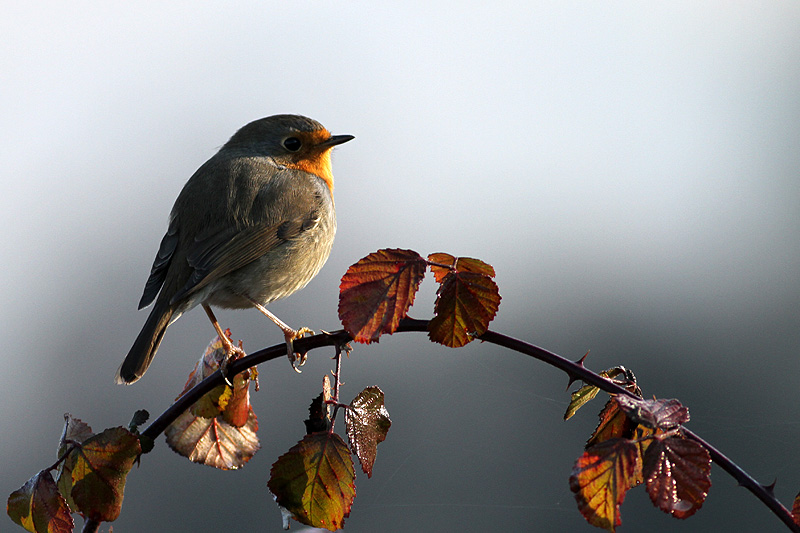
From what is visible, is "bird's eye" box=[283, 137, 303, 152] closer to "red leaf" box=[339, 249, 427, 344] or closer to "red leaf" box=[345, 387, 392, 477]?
"red leaf" box=[345, 387, 392, 477]

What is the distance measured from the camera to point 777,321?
12.9 meters

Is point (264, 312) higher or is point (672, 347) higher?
point (264, 312)

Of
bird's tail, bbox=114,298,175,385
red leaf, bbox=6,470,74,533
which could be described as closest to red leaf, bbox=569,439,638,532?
red leaf, bbox=6,470,74,533

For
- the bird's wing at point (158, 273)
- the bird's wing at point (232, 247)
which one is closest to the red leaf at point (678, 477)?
the bird's wing at point (232, 247)

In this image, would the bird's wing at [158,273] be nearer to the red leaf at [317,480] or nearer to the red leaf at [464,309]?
the red leaf at [317,480]

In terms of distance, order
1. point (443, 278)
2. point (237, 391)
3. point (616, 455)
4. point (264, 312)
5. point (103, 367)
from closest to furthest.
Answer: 1. point (616, 455)
2. point (443, 278)
3. point (237, 391)
4. point (264, 312)
5. point (103, 367)

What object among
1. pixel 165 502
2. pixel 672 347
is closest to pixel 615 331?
pixel 672 347

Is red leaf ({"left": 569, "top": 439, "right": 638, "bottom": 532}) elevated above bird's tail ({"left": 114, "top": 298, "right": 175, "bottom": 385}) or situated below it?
above

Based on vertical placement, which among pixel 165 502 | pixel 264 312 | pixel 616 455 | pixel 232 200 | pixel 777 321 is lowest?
pixel 777 321

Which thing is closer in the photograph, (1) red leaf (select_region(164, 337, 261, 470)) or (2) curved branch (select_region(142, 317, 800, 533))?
(2) curved branch (select_region(142, 317, 800, 533))

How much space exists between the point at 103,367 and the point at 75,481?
11929mm

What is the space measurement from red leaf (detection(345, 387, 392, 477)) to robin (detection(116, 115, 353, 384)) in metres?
1.33

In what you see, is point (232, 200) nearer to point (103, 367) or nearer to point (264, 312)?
point (264, 312)

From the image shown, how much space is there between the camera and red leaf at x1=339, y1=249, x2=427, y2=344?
1284 millimetres
